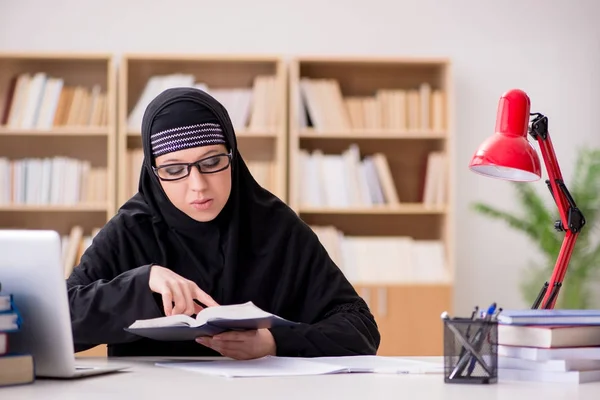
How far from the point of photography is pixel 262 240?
2.30 metres

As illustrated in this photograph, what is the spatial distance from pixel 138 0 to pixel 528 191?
2.47 m


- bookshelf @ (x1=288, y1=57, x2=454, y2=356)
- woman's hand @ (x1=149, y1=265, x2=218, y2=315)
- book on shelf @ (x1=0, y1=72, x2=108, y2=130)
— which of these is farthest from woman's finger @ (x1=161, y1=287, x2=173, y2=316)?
book on shelf @ (x1=0, y1=72, x2=108, y2=130)

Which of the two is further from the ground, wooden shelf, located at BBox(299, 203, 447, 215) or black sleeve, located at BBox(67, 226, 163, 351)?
wooden shelf, located at BBox(299, 203, 447, 215)

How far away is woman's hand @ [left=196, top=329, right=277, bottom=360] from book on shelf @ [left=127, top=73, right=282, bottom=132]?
319cm

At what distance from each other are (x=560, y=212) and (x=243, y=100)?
3.47m

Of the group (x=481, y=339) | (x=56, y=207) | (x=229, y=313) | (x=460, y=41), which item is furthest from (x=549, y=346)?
Result: (x=460, y=41)

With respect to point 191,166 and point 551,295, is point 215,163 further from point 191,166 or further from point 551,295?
point 551,295

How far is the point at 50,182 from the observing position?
16.5ft

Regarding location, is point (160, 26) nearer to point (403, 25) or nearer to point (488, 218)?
point (403, 25)

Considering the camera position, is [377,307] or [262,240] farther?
[377,307]

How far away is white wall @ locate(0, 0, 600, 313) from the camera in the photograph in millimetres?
5316

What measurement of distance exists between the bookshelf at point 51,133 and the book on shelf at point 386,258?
123 cm

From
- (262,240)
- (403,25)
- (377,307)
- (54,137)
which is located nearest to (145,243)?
(262,240)

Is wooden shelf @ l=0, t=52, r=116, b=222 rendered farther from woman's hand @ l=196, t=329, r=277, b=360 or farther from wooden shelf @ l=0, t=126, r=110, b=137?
woman's hand @ l=196, t=329, r=277, b=360
